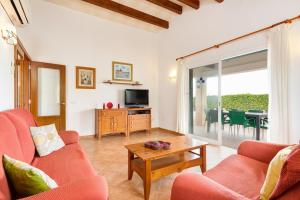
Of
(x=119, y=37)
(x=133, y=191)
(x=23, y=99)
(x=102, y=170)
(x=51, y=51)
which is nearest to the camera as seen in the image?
(x=133, y=191)

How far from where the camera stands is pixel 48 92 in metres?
4.00

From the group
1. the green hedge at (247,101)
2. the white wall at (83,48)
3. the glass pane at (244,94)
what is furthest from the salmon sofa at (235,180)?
the green hedge at (247,101)

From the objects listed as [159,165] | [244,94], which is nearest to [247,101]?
[244,94]

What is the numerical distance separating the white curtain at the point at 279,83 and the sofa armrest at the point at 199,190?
222 cm

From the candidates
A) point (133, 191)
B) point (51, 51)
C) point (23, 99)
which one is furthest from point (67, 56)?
point (133, 191)

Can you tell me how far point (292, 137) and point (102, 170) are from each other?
295 cm

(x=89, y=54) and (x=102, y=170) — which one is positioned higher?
(x=89, y=54)

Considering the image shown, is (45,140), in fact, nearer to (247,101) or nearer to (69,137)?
(69,137)

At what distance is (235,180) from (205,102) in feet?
9.80

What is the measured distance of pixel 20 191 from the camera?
2.98ft

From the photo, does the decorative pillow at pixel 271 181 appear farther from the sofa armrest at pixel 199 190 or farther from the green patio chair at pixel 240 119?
the green patio chair at pixel 240 119

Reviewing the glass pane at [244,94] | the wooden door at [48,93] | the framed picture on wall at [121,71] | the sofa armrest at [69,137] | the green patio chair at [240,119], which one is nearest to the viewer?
the sofa armrest at [69,137]

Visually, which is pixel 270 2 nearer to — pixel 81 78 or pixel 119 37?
pixel 119 37

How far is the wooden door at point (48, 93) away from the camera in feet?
12.4
